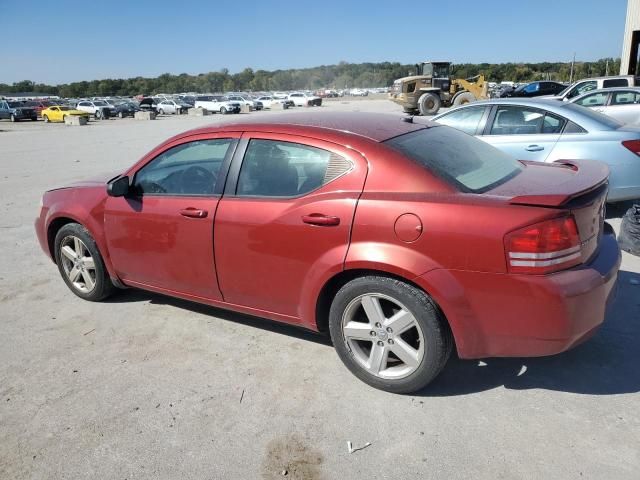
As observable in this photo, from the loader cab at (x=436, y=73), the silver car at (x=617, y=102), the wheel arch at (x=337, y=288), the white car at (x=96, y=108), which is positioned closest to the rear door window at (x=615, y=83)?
the silver car at (x=617, y=102)

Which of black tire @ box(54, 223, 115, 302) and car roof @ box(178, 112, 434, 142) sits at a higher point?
car roof @ box(178, 112, 434, 142)

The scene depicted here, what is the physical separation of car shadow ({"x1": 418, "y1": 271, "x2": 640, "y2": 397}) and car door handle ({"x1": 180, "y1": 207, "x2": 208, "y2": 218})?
1.82 meters

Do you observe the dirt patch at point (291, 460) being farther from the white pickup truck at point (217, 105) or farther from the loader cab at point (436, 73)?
the white pickup truck at point (217, 105)

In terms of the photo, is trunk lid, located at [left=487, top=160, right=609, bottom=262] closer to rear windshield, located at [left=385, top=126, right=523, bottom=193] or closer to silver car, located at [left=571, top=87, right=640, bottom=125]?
rear windshield, located at [left=385, top=126, right=523, bottom=193]

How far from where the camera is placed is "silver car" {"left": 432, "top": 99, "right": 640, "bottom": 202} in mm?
6047

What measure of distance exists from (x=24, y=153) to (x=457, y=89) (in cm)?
2387

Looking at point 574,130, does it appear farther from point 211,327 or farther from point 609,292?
point 211,327

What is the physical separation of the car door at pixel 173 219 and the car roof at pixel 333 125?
0.51 ft

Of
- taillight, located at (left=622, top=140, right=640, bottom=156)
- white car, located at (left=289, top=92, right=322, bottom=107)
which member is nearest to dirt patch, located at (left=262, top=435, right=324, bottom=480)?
taillight, located at (left=622, top=140, right=640, bottom=156)

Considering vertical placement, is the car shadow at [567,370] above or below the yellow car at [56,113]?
below

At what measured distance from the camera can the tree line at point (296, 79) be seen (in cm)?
10262

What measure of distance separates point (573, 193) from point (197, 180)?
2.45m

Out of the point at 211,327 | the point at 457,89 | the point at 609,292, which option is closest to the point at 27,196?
the point at 211,327

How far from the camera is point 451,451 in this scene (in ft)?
8.39
